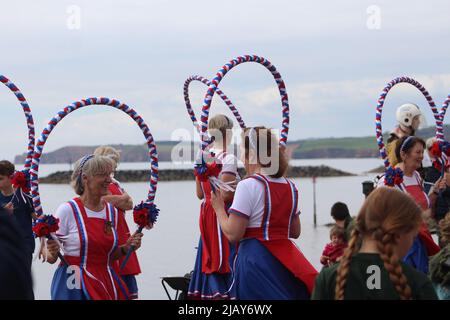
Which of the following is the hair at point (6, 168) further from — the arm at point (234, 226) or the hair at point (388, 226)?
the hair at point (388, 226)

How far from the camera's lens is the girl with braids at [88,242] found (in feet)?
17.6

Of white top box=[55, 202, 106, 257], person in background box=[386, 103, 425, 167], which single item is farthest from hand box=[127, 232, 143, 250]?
person in background box=[386, 103, 425, 167]

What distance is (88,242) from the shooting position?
5.37m

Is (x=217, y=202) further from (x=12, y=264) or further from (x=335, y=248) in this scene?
(x=12, y=264)

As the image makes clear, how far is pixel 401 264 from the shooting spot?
3.23m

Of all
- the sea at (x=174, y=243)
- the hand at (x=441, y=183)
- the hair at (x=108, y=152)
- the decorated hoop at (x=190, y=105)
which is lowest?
the sea at (x=174, y=243)

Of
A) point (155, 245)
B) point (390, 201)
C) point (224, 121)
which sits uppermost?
point (224, 121)

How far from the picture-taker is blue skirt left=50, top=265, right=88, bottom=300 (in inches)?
211

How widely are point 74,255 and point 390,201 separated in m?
2.77

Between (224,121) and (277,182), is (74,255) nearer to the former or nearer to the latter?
(277,182)

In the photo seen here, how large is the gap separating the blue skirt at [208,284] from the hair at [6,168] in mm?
1831

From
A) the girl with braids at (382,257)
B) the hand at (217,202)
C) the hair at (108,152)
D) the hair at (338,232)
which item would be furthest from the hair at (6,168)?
the girl with braids at (382,257)

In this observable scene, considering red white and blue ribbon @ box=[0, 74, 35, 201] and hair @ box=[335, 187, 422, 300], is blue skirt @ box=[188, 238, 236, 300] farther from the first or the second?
hair @ box=[335, 187, 422, 300]
